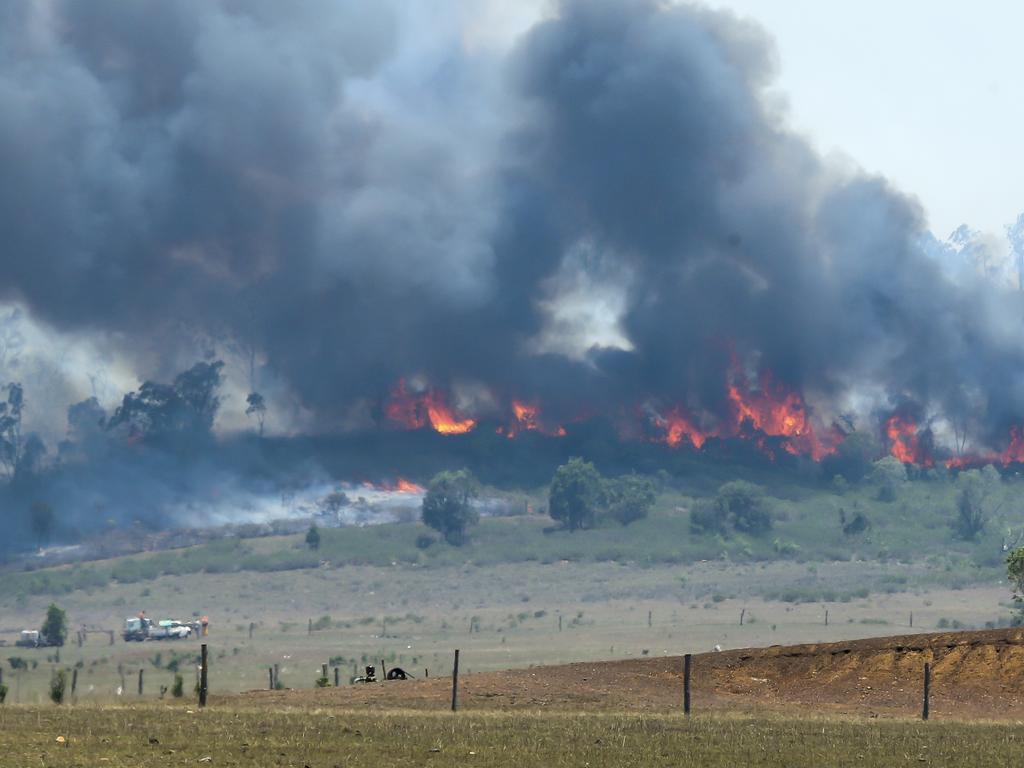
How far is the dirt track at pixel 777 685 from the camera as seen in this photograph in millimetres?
64250

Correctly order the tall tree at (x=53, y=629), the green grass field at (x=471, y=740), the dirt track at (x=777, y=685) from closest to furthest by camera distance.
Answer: the green grass field at (x=471, y=740) → the dirt track at (x=777, y=685) → the tall tree at (x=53, y=629)

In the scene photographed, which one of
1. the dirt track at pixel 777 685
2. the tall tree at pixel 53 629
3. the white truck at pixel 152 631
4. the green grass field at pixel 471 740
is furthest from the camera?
the white truck at pixel 152 631

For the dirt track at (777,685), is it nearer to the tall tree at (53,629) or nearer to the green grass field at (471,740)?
the green grass field at (471,740)

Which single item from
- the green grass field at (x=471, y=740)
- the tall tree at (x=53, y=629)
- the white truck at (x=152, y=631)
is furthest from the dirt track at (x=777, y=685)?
the tall tree at (x=53, y=629)

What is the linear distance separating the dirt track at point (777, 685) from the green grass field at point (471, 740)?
18.5 feet

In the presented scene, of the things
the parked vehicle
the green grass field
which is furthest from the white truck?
the green grass field

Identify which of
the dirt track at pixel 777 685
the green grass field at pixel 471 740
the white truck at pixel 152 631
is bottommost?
the green grass field at pixel 471 740

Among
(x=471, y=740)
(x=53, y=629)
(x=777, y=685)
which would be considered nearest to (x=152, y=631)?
(x=53, y=629)

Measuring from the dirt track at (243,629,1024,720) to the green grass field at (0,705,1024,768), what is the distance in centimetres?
565

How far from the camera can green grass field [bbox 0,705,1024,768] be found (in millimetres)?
45281

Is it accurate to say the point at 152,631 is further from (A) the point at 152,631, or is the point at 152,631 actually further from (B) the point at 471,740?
(B) the point at 471,740

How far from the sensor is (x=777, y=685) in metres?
69.4

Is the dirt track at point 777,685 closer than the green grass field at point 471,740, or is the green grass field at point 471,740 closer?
the green grass field at point 471,740

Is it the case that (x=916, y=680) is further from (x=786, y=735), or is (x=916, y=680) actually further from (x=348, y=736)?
(x=348, y=736)
